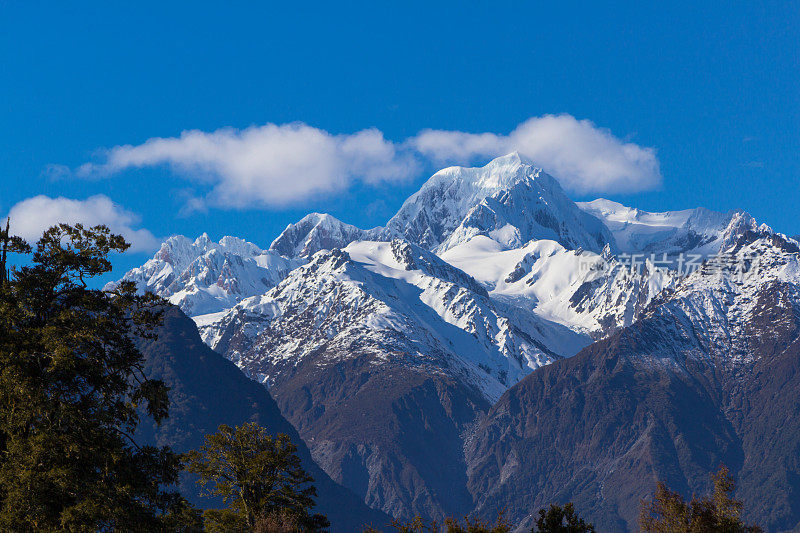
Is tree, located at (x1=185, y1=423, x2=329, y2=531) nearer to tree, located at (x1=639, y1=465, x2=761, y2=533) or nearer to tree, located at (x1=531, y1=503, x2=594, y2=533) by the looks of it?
tree, located at (x1=531, y1=503, x2=594, y2=533)

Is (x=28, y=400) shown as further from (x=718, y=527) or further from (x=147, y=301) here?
(x=718, y=527)

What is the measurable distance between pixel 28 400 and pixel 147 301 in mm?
8427

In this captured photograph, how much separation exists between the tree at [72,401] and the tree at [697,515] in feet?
108

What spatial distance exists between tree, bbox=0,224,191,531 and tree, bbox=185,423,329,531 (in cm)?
1279

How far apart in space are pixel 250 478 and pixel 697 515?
96.8 ft

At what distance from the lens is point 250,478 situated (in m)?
72.2

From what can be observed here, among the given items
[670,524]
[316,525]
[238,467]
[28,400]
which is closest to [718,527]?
[670,524]

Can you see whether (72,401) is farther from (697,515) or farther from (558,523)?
(697,515)

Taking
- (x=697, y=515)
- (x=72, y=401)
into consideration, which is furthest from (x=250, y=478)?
(x=697, y=515)

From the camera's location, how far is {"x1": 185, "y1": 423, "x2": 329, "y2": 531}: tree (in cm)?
7019

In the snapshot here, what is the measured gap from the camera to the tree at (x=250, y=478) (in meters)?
70.2

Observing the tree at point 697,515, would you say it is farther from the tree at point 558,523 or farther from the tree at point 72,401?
the tree at point 72,401

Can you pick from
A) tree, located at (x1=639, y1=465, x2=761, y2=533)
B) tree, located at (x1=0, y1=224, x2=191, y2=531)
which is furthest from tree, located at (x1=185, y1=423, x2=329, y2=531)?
tree, located at (x1=639, y1=465, x2=761, y2=533)

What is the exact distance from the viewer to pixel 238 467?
7244 centimetres
